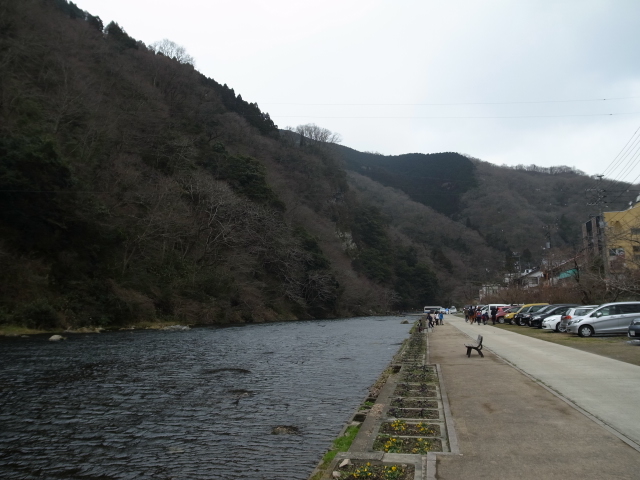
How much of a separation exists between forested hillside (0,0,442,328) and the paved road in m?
25.4

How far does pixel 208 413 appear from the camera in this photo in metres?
10.3

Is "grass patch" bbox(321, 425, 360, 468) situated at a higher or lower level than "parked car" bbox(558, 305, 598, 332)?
lower

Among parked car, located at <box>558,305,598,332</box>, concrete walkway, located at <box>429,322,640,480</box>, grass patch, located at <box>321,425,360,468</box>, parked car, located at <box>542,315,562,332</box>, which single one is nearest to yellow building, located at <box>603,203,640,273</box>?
parked car, located at <box>558,305,598,332</box>

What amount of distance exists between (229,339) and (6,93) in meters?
24.5

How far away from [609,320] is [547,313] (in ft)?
34.0

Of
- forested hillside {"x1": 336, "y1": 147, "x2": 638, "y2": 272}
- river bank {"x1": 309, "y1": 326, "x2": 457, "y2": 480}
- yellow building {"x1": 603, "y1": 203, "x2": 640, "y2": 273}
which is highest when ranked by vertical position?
forested hillside {"x1": 336, "y1": 147, "x2": 638, "y2": 272}

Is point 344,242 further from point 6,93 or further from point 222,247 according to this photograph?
point 6,93

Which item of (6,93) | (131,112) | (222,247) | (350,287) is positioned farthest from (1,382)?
(350,287)

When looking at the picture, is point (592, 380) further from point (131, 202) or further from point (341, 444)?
point (131, 202)

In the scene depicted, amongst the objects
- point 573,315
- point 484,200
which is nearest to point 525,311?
point 573,315

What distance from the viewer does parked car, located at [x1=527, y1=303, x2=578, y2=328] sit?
32.6m

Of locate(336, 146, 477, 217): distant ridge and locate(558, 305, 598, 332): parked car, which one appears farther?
locate(336, 146, 477, 217): distant ridge

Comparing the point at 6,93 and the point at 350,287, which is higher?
the point at 6,93

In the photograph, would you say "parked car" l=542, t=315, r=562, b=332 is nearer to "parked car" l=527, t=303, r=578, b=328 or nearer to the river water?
"parked car" l=527, t=303, r=578, b=328
